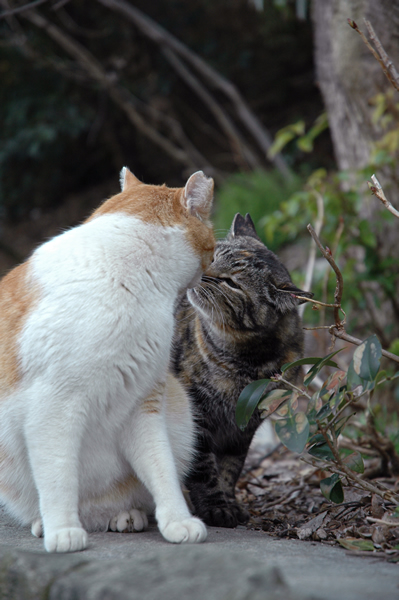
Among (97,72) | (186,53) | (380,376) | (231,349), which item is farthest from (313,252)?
(97,72)

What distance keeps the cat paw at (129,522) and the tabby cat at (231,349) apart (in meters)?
0.38

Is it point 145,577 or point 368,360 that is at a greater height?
point 368,360

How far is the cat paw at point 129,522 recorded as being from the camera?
69.2 inches

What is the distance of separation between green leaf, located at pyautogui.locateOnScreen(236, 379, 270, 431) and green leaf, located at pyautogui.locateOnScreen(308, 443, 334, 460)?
24 centimetres

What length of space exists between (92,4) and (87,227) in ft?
24.4

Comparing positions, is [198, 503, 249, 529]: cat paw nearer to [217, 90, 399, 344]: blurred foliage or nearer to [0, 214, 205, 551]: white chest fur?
[0, 214, 205, 551]: white chest fur

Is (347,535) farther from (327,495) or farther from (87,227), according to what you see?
(87,227)

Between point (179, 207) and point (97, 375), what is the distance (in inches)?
27.8

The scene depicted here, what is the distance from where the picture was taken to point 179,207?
194 cm

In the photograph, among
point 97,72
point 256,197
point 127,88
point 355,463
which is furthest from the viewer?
point 127,88

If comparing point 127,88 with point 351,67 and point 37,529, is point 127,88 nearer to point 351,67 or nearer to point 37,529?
point 351,67

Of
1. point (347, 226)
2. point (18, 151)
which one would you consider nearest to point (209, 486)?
point (347, 226)

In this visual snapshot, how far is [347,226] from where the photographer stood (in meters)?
3.62

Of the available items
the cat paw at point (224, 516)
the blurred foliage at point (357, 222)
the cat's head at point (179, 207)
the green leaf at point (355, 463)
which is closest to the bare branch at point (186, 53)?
the blurred foliage at point (357, 222)
